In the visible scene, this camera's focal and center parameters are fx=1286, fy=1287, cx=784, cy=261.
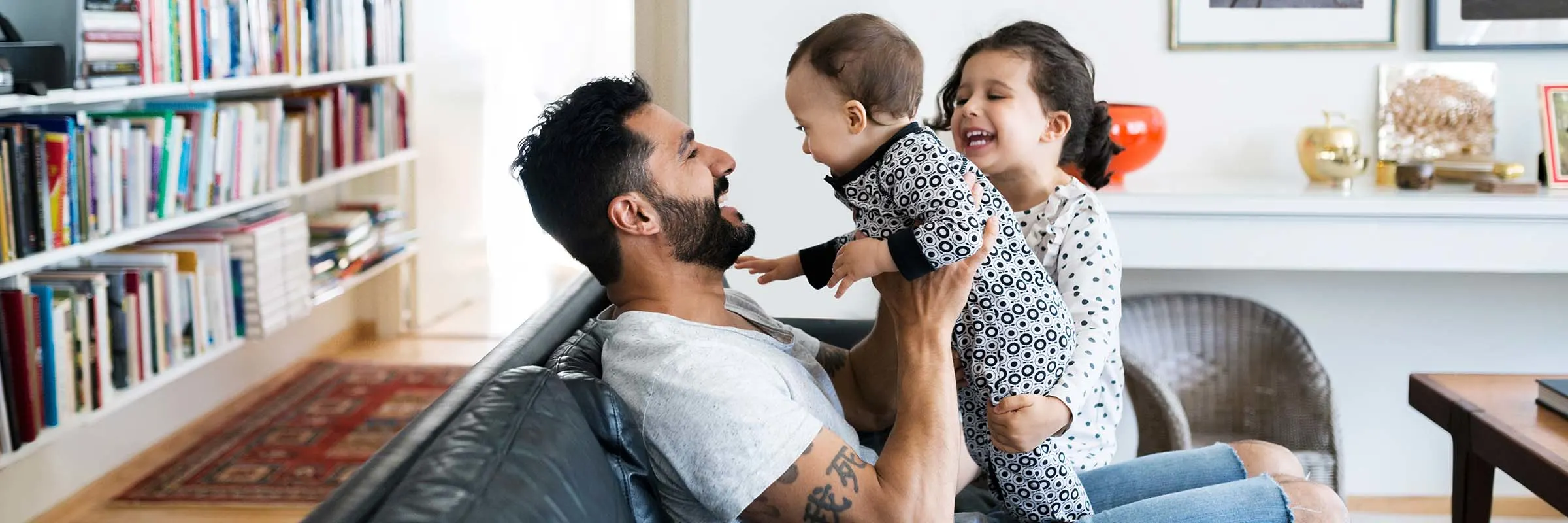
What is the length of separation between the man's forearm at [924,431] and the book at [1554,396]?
1.30m

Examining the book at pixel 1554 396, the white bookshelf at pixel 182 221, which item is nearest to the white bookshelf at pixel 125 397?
the white bookshelf at pixel 182 221

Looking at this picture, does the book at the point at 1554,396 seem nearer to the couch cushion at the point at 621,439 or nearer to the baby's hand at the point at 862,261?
the baby's hand at the point at 862,261

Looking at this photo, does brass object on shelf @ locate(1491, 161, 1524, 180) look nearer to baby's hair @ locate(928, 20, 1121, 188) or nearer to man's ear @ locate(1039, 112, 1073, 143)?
baby's hair @ locate(928, 20, 1121, 188)

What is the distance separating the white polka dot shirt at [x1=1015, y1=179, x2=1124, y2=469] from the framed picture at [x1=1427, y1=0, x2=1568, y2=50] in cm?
150

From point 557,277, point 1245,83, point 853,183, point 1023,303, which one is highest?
point 1245,83

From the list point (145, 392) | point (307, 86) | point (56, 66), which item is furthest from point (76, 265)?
point (307, 86)

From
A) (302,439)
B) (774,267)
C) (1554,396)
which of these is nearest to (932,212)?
(774,267)

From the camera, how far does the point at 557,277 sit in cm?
614

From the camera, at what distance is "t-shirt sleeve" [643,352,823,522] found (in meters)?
1.24

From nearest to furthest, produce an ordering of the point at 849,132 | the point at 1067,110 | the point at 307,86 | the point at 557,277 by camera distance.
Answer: the point at 849,132 < the point at 1067,110 < the point at 307,86 < the point at 557,277

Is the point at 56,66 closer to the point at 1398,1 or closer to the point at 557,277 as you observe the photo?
the point at 1398,1

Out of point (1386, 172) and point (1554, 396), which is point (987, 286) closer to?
point (1554, 396)

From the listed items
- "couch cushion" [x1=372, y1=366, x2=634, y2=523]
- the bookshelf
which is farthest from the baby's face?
the bookshelf

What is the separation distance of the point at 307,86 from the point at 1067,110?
3287 mm
